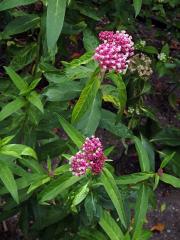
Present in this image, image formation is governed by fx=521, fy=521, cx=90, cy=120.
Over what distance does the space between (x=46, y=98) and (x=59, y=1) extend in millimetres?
421

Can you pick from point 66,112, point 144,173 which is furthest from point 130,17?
point 144,173

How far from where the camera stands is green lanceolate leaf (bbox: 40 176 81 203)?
1927mm

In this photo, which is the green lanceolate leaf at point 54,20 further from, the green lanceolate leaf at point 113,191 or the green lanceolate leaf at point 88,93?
the green lanceolate leaf at point 113,191

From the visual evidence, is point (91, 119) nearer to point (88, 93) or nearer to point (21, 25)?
point (88, 93)

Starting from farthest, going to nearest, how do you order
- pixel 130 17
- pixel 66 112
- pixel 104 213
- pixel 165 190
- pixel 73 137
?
pixel 165 190 → pixel 130 17 → pixel 66 112 → pixel 104 213 → pixel 73 137

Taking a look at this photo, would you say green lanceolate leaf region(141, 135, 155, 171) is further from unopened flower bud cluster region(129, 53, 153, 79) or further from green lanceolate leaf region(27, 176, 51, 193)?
green lanceolate leaf region(27, 176, 51, 193)

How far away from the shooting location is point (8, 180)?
185cm

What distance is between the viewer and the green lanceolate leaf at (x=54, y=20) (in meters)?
1.96

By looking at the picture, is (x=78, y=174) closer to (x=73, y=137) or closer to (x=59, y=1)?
(x=73, y=137)

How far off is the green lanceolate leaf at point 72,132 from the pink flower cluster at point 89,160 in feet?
0.45

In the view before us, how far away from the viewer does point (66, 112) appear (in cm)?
232

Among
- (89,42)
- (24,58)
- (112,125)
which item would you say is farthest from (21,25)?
(112,125)

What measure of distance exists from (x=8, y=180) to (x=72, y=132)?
32cm

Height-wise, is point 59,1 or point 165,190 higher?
point 59,1
